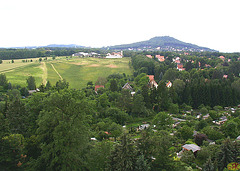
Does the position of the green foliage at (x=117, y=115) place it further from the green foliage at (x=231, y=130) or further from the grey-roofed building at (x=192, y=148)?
the green foliage at (x=231, y=130)

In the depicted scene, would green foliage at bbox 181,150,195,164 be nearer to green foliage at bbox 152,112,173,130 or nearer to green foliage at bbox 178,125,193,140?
green foliage at bbox 178,125,193,140

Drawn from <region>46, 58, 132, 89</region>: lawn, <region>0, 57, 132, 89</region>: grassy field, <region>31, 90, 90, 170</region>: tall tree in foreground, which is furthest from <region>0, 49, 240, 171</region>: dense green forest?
<region>0, 57, 132, 89</region>: grassy field

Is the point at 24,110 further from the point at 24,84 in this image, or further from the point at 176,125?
the point at 24,84

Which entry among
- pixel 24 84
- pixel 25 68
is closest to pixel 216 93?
pixel 24 84

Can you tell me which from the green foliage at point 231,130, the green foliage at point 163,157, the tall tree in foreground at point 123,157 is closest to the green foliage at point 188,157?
the green foliage at point 163,157

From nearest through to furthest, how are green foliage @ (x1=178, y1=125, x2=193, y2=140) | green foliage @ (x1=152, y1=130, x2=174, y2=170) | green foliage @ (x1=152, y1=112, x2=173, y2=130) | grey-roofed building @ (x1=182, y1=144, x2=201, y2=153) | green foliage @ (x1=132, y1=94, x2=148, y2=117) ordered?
1. green foliage @ (x1=152, y1=130, x2=174, y2=170)
2. grey-roofed building @ (x1=182, y1=144, x2=201, y2=153)
3. green foliage @ (x1=178, y1=125, x2=193, y2=140)
4. green foliage @ (x1=152, y1=112, x2=173, y2=130)
5. green foliage @ (x1=132, y1=94, x2=148, y2=117)

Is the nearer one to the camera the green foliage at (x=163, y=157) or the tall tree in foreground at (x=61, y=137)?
the tall tree in foreground at (x=61, y=137)

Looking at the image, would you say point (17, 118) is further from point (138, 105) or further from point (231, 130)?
point (231, 130)

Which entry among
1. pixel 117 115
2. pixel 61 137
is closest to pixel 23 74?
pixel 117 115
